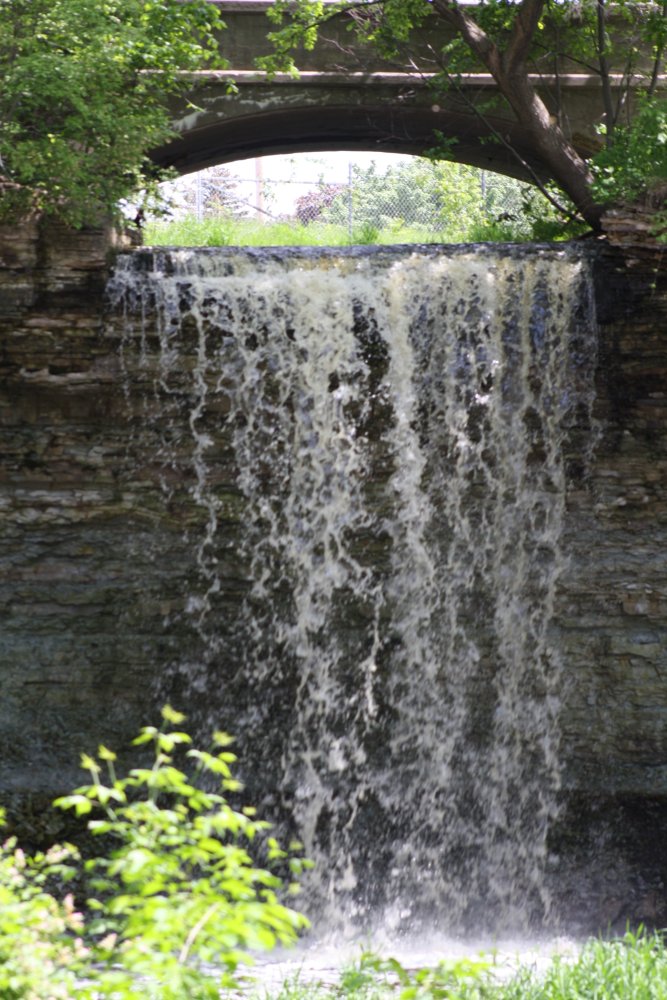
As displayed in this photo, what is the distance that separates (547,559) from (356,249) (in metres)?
2.45

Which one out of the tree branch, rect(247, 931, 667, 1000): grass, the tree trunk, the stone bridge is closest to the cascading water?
the tree trunk

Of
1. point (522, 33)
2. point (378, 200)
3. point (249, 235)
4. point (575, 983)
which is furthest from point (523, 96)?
point (378, 200)

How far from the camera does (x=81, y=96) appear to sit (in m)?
7.44

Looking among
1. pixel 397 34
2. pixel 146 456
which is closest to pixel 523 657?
pixel 146 456

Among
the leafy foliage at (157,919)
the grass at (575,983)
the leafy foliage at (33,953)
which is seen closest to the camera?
the leafy foliage at (157,919)

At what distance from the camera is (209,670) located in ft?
26.8

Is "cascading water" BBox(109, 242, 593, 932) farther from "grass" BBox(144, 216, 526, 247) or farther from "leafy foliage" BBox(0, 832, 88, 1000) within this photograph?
"leafy foliage" BBox(0, 832, 88, 1000)

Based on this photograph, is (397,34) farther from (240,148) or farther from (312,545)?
(312,545)

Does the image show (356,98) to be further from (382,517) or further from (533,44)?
(382,517)

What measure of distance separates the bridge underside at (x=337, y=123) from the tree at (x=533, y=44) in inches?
10.5

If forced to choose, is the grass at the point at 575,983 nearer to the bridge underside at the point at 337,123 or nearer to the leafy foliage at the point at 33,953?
the leafy foliage at the point at 33,953

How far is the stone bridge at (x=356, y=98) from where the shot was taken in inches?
382

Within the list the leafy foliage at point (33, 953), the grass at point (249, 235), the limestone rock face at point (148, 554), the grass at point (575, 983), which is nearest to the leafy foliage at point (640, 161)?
the limestone rock face at point (148, 554)

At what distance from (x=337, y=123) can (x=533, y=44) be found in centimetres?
175
